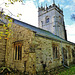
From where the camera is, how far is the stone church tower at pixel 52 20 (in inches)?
915

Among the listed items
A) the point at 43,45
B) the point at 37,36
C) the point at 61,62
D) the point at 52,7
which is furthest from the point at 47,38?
the point at 52,7

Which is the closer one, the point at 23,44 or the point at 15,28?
the point at 23,44

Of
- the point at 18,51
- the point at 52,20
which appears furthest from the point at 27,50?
the point at 52,20

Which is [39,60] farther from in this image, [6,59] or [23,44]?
[6,59]

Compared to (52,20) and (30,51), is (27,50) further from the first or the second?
(52,20)

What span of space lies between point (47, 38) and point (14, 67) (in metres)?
4.50

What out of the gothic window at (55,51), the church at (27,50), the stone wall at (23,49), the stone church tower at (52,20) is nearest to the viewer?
the stone wall at (23,49)

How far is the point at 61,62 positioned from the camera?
9898 millimetres

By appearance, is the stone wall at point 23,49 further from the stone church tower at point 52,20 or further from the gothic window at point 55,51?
the stone church tower at point 52,20

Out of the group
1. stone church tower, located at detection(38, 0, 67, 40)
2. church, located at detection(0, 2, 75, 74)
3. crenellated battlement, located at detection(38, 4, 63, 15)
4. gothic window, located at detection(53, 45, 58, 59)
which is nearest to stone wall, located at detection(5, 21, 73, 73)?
church, located at detection(0, 2, 75, 74)

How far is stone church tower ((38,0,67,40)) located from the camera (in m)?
23.2

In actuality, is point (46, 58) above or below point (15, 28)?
below

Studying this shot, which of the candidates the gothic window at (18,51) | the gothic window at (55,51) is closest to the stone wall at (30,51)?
the gothic window at (18,51)

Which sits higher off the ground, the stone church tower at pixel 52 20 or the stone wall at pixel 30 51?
the stone church tower at pixel 52 20
